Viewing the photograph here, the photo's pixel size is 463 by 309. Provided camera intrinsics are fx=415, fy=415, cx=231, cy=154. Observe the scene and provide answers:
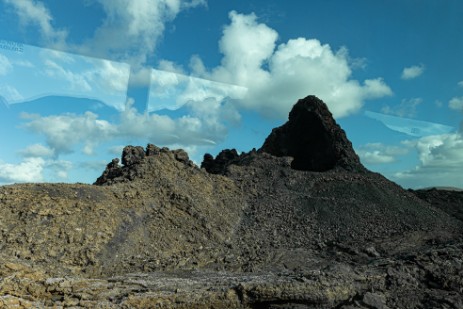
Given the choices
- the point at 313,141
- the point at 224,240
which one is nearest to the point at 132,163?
the point at 224,240

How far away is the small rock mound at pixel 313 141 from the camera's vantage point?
29.2m

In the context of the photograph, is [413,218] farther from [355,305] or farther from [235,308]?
[235,308]

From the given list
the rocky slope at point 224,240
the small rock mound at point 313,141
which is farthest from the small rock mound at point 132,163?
the small rock mound at point 313,141

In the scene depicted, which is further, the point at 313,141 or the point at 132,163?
the point at 313,141

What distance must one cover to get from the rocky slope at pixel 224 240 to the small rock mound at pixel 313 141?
2327 millimetres

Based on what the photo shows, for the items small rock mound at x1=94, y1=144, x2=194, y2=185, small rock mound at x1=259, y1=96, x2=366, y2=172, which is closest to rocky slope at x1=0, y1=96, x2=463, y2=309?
small rock mound at x1=94, y1=144, x2=194, y2=185

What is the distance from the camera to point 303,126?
105 ft

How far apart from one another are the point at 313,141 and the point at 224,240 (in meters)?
16.7

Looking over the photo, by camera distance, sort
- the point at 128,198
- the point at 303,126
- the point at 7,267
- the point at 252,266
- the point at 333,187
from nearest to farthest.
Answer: the point at 7,267 → the point at 252,266 → the point at 128,198 → the point at 333,187 → the point at 303,126

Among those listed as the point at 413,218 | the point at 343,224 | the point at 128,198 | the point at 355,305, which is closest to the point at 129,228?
the point at 128,198

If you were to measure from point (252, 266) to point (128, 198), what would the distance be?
5.85 metres

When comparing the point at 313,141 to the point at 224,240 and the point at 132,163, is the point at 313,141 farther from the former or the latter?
the point at 224,240

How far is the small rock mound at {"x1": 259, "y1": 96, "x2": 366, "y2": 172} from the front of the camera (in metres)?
29.2

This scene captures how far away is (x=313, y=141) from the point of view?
31438 millimetres
